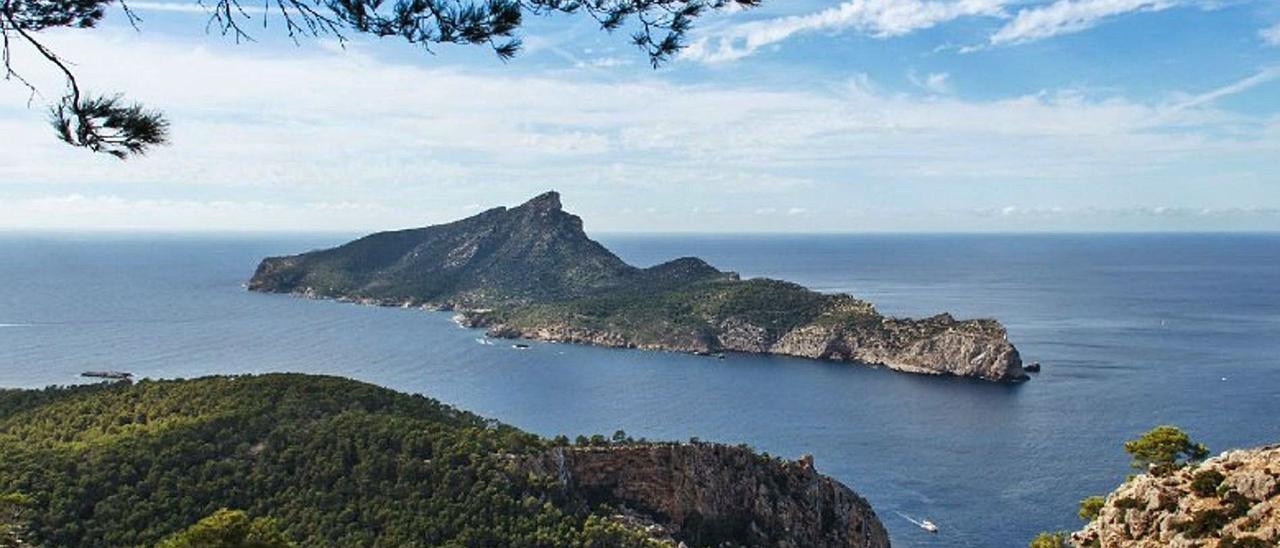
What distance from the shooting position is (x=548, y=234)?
504ft

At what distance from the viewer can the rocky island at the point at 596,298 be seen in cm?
9566

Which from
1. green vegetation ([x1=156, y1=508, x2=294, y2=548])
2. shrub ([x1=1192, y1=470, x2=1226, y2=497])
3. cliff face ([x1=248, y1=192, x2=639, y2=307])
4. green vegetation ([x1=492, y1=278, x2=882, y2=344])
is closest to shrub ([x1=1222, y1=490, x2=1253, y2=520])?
shrub ([x1=1192, y1=470, x2=1226, y2=497])

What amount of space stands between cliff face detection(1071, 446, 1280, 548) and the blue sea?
24.7 m

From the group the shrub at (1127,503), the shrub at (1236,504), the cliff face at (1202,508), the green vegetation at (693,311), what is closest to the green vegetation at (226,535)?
the cliff face at (1202,508)

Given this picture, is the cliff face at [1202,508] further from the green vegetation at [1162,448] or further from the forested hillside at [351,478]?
the forested hillside at [351,478]

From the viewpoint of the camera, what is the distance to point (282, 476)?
31.9m

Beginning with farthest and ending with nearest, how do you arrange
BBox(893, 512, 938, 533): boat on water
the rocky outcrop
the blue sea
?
the rocky outcrop → the blue sea → BBox(893, 512, 938, 533): boat on water

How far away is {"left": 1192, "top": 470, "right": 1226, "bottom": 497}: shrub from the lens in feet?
67.1

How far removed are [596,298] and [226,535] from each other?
104m

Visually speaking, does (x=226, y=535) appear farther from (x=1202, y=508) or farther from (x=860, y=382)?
(x=860, y=382)

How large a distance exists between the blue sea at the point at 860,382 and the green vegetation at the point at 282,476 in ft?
75.7

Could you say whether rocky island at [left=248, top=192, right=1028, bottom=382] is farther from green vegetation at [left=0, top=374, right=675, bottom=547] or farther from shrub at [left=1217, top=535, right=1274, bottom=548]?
shrub at [left=1217, top=535, right=1274, bottom=548]

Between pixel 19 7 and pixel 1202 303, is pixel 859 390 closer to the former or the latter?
pixel 19 7

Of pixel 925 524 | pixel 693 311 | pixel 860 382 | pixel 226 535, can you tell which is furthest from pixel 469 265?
pixel 226 535
